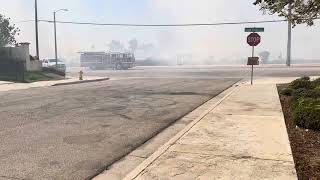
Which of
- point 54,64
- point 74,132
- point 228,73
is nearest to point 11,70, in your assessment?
point 54,64

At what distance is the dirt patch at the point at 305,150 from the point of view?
20.4 feet

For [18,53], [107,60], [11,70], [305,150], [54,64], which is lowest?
[305,150]

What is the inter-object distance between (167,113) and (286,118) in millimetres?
3447

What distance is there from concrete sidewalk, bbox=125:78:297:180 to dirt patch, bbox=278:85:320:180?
0.15 m

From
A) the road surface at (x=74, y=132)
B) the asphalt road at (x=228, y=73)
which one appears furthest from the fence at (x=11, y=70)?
the road surface at (x=74, y=132)

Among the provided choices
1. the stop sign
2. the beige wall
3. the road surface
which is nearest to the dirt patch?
the road surface

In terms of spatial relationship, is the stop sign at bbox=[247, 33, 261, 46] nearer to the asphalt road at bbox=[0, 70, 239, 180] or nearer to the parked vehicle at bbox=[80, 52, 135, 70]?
the asphalt road at bbox=[0, 70, 239, 180]

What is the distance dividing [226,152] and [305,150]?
4.85 feet

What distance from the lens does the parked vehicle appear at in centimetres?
6900

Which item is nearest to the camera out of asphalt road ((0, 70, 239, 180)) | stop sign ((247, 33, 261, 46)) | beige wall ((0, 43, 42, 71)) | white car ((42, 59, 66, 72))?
asphalt road ((0, 70, 239, 180))

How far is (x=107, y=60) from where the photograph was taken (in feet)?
231

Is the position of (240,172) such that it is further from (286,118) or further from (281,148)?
(286,118)

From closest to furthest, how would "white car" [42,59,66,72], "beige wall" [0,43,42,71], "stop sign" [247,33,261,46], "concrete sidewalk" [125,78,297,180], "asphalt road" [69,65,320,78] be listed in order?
"concrete sidewalk" [125,78,297,180] → "stop sign" [247,33,261,46] → "beige wall" [0,43,42,71] → "asphalt road" [69,65,320,78] → "white car" [42,59,66,72]

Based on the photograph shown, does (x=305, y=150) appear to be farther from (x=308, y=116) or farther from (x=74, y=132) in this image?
(x=74, y=132)
